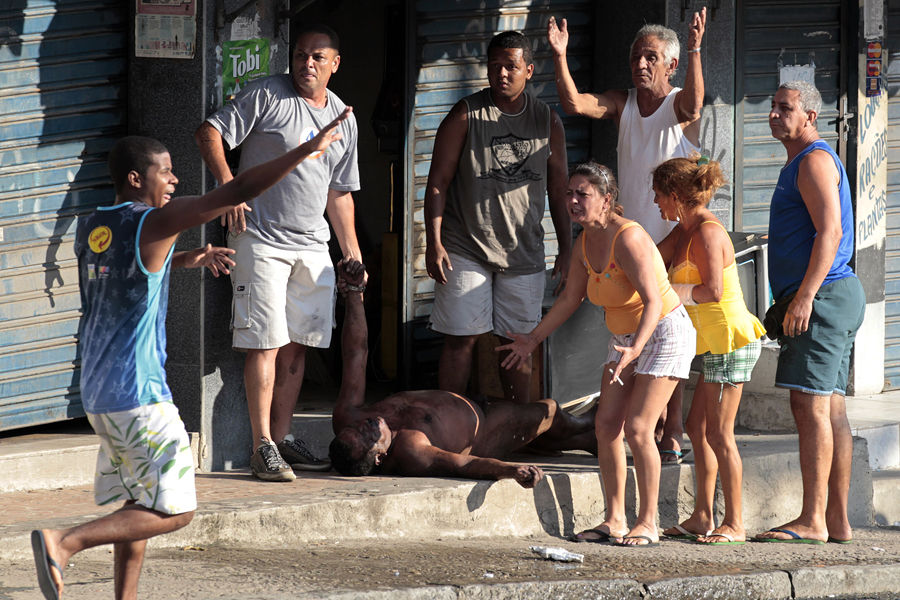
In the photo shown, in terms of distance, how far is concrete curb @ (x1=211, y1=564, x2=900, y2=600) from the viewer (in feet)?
16.4

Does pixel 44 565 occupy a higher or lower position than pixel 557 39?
lower

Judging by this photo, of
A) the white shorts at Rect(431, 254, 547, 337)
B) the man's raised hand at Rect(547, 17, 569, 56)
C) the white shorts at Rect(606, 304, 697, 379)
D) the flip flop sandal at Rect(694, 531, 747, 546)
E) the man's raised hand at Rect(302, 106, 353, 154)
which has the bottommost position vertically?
the flip flop sandal at Rect(694, 531, 747, 546)

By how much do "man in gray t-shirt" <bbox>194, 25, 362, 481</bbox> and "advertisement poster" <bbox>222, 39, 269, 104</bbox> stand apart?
31 cm

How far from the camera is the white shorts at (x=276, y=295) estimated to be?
623 cm

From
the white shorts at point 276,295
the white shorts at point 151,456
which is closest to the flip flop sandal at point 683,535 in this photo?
the white shorts at point 276,295

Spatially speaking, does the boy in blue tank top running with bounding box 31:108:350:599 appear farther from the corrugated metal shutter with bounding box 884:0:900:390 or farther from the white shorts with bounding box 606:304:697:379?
the corrugated metal shutter with bounding box 884:0:900:390

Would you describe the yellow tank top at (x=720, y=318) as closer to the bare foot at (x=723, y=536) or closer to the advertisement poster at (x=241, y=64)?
the bare foot at (x=723, y=536)

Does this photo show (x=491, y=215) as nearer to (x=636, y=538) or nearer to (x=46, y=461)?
(x=636, y=538)

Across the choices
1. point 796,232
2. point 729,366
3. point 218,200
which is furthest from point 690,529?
point 218,200

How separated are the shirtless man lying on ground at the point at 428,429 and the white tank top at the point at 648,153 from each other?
1.16 m

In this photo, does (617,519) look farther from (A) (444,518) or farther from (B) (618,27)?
(B) (618,27)

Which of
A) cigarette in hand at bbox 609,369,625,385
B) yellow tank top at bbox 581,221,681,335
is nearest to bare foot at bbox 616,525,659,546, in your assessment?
cigarette in hand at bbox 609,369,625,385

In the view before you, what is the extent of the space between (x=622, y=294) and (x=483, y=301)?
4.11ft

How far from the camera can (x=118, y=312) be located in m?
4.25
